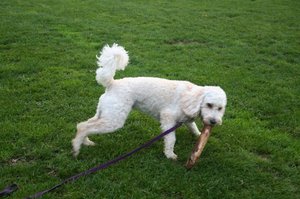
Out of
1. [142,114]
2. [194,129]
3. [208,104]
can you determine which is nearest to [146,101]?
[208,104]

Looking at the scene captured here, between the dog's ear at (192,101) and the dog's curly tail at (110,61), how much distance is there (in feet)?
2.97

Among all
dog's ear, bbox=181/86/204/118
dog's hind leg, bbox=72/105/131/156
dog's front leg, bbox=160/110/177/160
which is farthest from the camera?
dog's front leg, bbox=160/110/177/160

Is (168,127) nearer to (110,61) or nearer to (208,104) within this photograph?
(208,104)

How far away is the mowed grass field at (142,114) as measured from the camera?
4621 millimetres

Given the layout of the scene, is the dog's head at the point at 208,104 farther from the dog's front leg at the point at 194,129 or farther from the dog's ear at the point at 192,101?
the dog's front leg at the point at 194,129

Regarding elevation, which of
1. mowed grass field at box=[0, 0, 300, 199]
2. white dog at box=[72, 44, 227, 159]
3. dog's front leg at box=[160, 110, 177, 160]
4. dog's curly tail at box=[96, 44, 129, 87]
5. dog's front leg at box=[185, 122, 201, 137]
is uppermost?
dog's curly tail at box=[96, 44, 129, 87]

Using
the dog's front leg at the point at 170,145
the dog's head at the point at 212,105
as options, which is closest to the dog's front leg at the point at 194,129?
the dog's front leg at the point at 170,145

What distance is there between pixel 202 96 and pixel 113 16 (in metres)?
8.94

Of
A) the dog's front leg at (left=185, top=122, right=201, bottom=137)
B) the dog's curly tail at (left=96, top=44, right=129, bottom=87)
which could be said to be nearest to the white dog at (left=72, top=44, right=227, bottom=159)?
the dog's curly tail at (left=96, top=44, right=129, bottom=87)

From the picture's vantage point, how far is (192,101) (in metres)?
4.75

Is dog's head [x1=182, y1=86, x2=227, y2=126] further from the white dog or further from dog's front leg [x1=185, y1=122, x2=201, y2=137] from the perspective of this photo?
dog's front leg [x1=185, y1=122, x2=201, y2=137]

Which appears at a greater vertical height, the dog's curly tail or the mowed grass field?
the dog's curly tail

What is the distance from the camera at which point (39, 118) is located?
19.5 feet

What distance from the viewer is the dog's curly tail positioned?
15.6 ft
